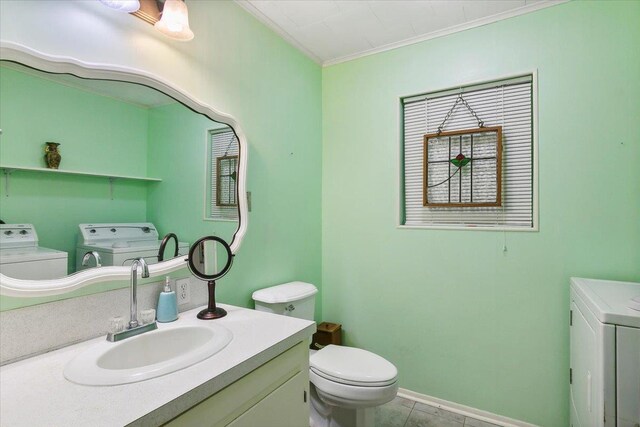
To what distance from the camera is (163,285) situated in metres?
1.42

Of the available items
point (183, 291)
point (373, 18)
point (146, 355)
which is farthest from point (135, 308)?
point (373, 18)

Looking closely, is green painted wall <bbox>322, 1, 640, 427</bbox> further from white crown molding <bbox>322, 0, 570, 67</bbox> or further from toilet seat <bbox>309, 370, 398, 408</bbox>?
toilet seat <bbox>309, 370, 398, 408</bbox>

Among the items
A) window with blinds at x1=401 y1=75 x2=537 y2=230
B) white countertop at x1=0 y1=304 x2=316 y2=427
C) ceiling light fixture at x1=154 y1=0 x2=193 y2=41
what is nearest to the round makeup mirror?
white countertop at x1=0 y1=304 x2=316 y2=427

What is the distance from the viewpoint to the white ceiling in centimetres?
182

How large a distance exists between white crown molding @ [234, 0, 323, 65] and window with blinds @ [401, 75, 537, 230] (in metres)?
0.78

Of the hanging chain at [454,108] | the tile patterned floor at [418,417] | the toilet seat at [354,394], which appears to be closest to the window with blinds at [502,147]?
the hanging chain at [454,108]

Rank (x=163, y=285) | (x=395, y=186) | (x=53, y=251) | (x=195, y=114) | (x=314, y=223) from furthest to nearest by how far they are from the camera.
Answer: (x=314, y=223) → (x=395, y=186) → (x=195, y=114) → (x=163, y=285) → (x=53, y=251)

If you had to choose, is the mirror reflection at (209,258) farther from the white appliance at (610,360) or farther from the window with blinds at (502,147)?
the white appliance at (610,360)

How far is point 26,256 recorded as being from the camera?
1033 mm

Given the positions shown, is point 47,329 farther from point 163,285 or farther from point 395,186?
point 395,186

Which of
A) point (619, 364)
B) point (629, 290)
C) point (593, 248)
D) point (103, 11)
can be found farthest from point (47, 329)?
point (593, 248)

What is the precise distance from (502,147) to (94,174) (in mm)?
2076

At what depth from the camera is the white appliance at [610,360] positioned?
3.53ft

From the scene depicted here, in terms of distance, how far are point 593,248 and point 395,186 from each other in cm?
112
